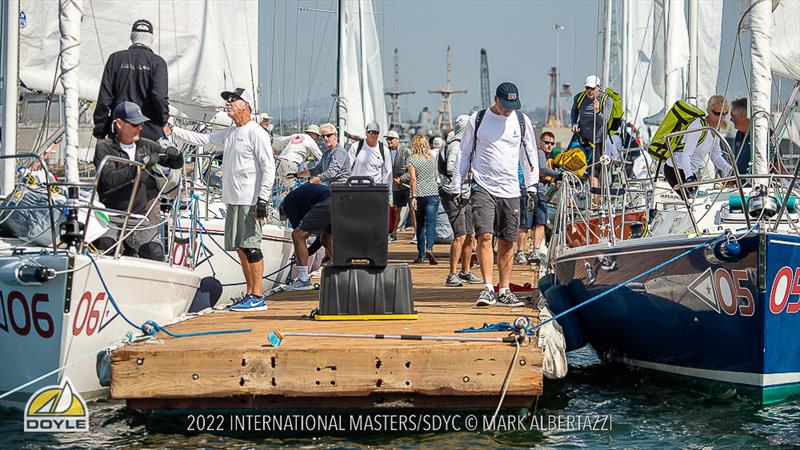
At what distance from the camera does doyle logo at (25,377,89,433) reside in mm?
8820

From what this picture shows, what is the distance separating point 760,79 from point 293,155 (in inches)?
292

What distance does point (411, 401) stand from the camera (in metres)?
8.69

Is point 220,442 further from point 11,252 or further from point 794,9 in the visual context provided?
point 794,9

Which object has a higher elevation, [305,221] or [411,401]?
[305,221]

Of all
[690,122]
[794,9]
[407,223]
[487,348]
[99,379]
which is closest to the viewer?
[487,348]

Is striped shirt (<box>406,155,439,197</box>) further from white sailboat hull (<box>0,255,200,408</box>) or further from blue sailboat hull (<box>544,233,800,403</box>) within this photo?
white sailboat hull (<box>0,255,200,408</box>)

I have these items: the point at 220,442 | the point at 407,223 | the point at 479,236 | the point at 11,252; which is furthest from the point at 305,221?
the point at 407,223

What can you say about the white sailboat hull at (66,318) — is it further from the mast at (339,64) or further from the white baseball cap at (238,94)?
the mast at (339,64)

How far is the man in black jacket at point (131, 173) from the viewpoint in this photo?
410 inches

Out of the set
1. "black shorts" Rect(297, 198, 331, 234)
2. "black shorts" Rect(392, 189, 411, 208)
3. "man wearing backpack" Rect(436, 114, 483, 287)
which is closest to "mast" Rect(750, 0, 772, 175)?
"man wearing backpack" Rect(436, 114, 483, 287)

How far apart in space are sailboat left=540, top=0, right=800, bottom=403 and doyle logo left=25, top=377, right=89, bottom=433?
156 inches

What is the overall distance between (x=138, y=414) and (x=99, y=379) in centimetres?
49

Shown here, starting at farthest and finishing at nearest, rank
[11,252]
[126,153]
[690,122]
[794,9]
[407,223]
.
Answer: [407,223]
[690,122]
[794,9]
[126,153]
[11,252]

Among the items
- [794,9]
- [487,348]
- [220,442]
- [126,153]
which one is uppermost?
[794,9]
